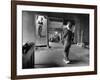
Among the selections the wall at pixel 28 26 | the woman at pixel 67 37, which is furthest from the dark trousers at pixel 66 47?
the wall at pixel 28 26

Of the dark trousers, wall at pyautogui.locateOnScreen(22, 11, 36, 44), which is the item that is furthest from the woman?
wall at pyautogui.locateOnScreen(22, 11, 36, 44)

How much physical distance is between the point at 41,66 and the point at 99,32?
700 millimetres

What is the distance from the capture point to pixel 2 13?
87cm

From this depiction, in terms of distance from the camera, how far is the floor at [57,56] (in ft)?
5.17

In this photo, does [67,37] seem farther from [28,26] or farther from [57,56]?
[28,26]

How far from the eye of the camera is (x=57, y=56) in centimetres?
162

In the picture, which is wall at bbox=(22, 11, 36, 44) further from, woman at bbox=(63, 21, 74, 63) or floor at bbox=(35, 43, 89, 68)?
woman at bbox=(63, 21, 74, 63)

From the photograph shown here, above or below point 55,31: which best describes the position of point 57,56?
below

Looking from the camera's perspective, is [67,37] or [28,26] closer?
[28,26]

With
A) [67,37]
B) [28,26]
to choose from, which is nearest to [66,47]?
[67,37]

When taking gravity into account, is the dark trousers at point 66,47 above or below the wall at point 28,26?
below

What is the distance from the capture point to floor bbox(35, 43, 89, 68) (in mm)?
1575

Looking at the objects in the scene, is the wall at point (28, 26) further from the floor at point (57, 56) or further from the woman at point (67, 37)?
the woman at point (67, 37)

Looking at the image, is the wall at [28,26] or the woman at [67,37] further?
the woman at [67,37]
